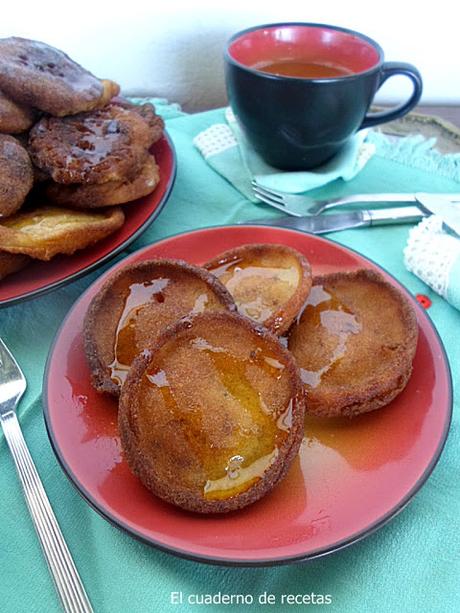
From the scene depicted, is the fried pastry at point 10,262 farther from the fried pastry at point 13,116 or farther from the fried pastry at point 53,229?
the fried pastry at point 13,116

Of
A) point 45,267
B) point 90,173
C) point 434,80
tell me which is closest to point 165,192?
point 90,173

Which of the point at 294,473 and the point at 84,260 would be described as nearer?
the point at 294,473

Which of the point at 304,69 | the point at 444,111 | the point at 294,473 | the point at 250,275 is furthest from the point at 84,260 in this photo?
the point at 444,111

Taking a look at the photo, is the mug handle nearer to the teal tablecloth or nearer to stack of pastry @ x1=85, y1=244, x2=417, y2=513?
stack of pastry @ x1=85, y1=244, x2=417, y2=513

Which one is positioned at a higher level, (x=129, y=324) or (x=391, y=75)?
(x=391, y=75)

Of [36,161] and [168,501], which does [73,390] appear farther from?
[36,161]

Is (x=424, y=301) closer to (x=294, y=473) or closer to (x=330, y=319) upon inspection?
(x=330, y=319)

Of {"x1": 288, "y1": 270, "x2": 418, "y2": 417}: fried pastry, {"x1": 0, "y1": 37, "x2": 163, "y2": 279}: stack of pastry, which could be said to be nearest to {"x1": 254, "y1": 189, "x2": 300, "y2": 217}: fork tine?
{"x1": 0, "y1": 37, "x2": 163, "y2": 279}: stack of pastry

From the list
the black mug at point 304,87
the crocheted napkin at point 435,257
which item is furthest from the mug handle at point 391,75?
the crocheted napkin at point 435,257
